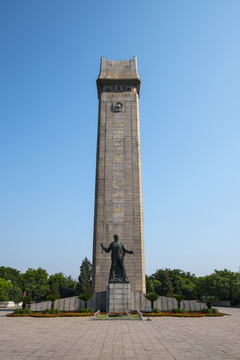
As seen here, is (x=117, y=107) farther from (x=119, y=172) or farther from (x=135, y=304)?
(x=135, y=304)

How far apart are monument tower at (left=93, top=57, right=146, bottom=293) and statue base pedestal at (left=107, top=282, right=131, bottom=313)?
870cm

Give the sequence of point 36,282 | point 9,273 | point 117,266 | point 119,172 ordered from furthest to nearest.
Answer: point 9,273 < point 36,282 < point 119,172 < point 117,266

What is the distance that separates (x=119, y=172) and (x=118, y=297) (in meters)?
18.7

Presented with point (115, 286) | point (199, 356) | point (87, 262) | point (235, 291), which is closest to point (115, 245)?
point (115, 286)

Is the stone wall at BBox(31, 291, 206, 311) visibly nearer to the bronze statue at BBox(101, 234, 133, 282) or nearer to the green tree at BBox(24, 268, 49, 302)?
the bronze statue at BBox(101, 234, 133, 282)

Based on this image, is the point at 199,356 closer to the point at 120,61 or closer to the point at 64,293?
the point at 120,61

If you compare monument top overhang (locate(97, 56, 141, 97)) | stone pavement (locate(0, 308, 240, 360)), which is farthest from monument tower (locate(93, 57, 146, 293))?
stone pavement (locate(0, 308, 240, 360))

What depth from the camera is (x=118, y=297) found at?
27531 millimetres

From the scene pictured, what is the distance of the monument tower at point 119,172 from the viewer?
122ft

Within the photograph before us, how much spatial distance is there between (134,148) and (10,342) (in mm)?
33097

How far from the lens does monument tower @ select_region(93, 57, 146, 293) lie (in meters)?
37.3

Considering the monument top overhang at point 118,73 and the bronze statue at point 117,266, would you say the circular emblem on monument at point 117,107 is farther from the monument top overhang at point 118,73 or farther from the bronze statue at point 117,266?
the bronze statue at point 117,266

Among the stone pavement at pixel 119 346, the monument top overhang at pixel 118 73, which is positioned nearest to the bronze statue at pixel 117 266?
the stone pavement at pixel 119 346

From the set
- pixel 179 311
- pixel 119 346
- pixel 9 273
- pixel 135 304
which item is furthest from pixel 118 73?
pixel 9 273
